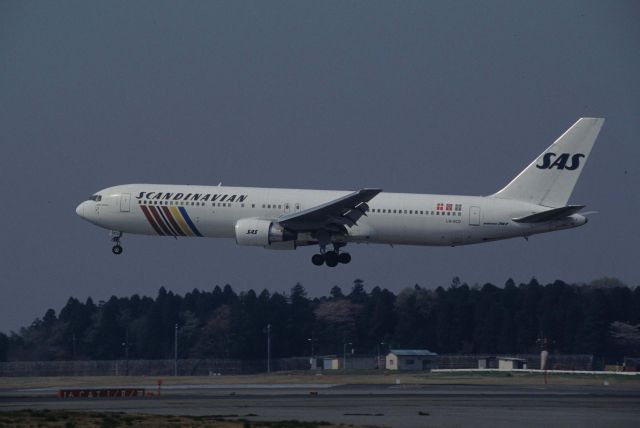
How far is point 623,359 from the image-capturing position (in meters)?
114

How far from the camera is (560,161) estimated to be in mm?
70875

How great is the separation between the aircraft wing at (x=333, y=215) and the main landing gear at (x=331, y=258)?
7.29 ft

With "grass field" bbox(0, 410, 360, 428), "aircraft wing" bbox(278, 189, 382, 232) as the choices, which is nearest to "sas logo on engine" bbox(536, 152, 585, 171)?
"aircraft wing" bbox(278, 189, 382, 232)

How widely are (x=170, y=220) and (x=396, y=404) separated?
2177cm

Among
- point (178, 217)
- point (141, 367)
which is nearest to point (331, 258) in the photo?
point (178, 217)

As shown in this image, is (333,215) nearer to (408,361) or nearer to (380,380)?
(380,380)

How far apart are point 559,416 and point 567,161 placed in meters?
28.2

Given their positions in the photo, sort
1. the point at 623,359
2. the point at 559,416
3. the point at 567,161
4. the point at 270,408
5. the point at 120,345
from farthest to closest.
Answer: the point at 120,345, the point at 623,359, the point at 567,161, the point at 270,408, the point at 559,416

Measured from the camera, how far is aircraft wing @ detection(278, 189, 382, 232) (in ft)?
212

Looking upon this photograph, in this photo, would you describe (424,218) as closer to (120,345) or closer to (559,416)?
(559,416)

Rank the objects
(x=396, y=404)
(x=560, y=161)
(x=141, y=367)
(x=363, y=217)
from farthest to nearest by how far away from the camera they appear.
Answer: (x=141, y=367) → (x=560, y=161) → (x=363, y=217) → (x=396, y=404)

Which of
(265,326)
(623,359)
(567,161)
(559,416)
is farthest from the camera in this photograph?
(265,326)

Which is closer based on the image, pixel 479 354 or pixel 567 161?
pixel 567 161

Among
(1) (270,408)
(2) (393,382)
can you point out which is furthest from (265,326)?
(1) (270,408)
